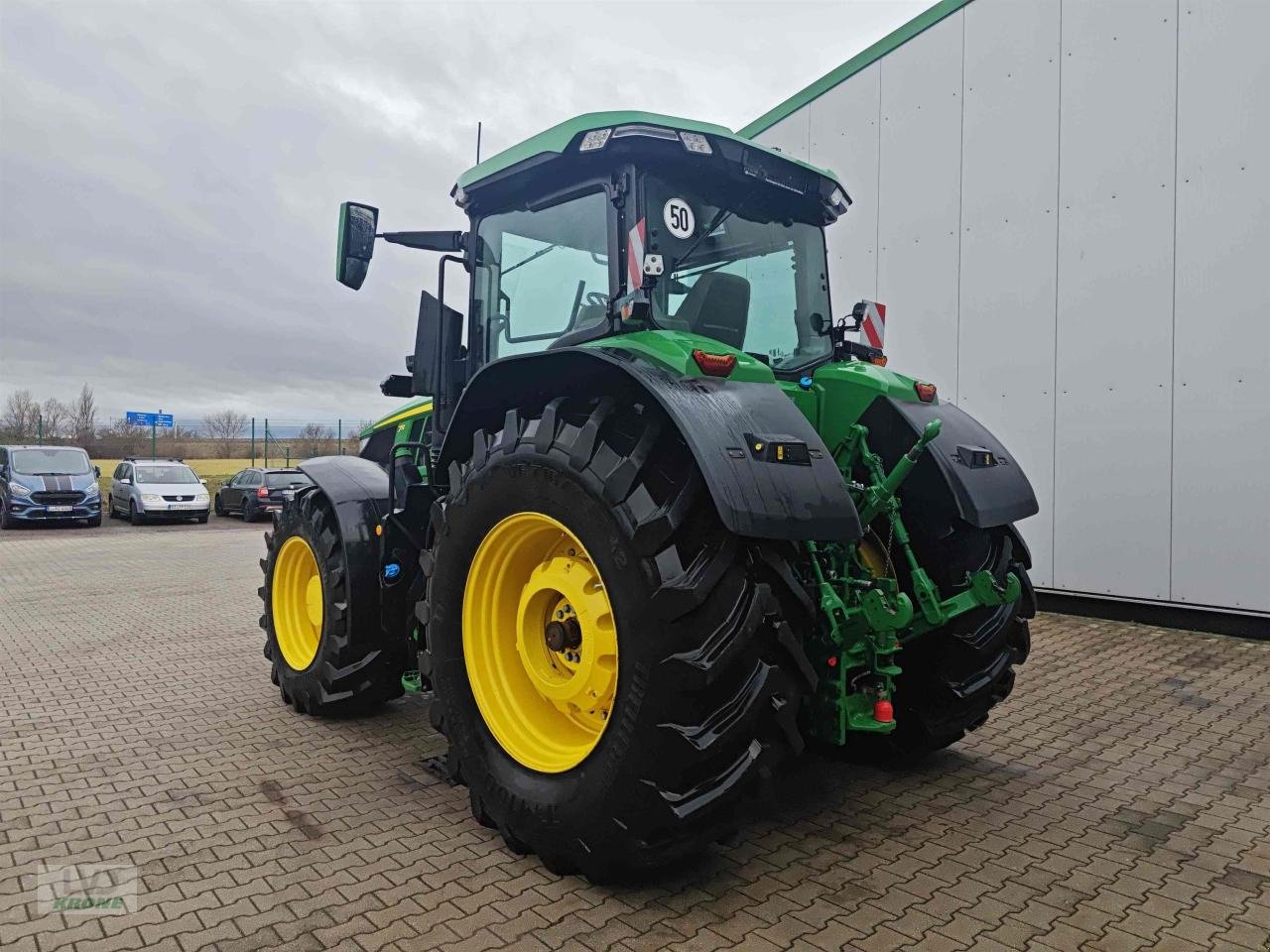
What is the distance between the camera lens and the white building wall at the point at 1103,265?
6574mm

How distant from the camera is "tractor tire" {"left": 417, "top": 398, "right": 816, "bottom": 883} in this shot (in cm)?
242

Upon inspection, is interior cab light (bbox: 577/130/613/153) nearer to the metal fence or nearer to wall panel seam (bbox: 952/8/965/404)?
wall panel seam (bbox: 952/8/965/404)

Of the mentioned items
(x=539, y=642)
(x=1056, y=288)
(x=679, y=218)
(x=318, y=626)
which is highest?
(x=1056, y=288)

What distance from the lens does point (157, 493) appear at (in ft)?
63.2

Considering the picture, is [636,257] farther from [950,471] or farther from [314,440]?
[314,440]

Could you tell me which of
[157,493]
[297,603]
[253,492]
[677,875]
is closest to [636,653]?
[677,875]

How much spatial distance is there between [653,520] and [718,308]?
1273 millimetres

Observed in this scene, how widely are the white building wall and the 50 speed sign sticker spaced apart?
5450 mm

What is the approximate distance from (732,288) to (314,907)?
2650 millimetres

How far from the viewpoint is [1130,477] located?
711 centimetres

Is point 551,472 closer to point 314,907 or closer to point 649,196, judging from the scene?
point 649,196

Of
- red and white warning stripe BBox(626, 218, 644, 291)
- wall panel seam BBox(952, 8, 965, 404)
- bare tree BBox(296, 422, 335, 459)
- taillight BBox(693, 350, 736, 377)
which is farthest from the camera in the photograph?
bare tree BBox(296, 422, 335, 459)

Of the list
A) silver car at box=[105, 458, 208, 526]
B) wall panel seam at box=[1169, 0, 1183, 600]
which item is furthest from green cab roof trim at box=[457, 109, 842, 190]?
silver car at box=[105, 458, 208, 526]

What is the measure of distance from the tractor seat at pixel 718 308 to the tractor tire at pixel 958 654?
114cm
